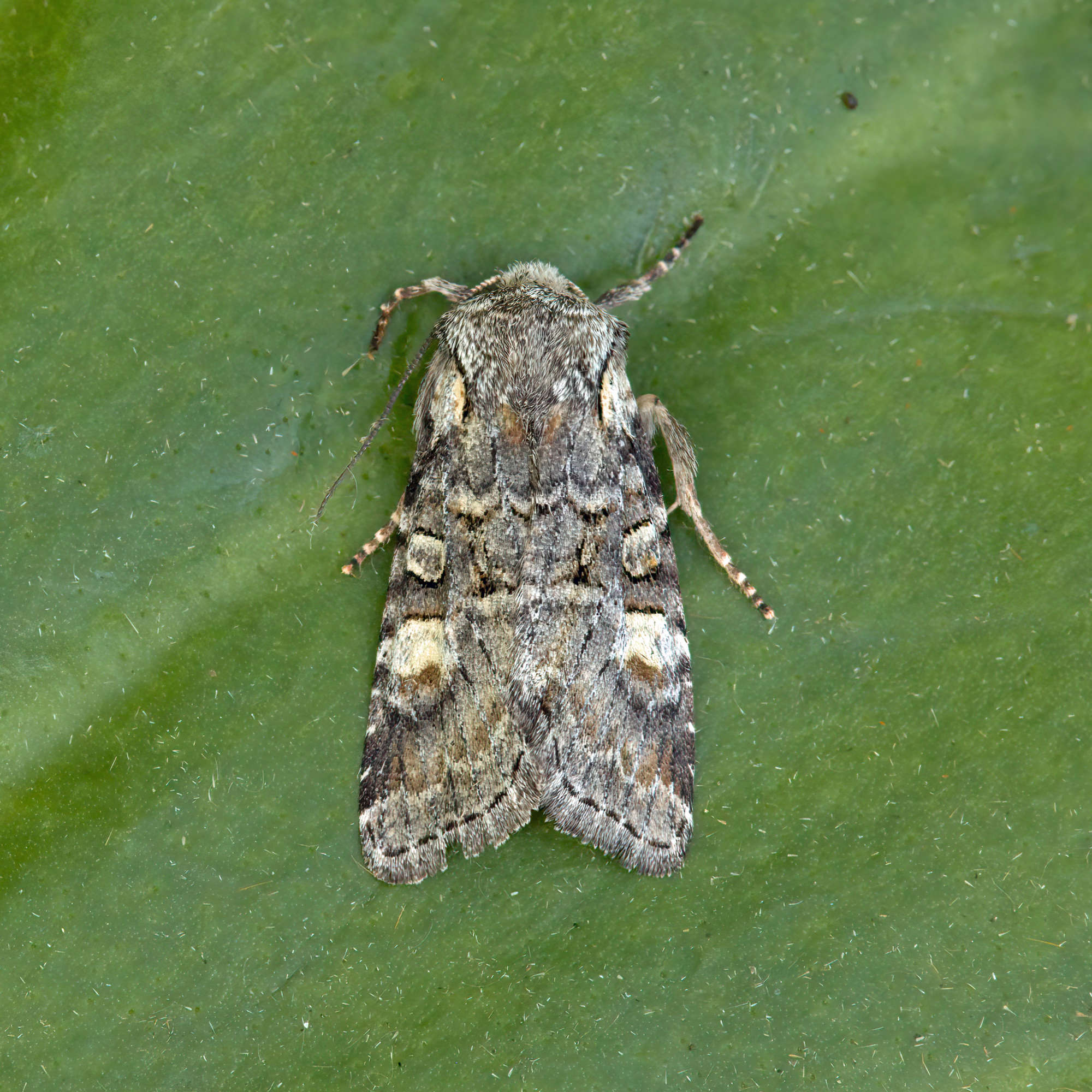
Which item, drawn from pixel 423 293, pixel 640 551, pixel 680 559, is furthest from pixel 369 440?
pixel 680 559

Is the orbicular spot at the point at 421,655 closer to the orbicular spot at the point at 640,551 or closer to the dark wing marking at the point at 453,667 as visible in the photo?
the dark wing marking at the point at 453,667

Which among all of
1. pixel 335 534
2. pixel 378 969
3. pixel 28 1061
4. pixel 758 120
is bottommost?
pixel 378 969

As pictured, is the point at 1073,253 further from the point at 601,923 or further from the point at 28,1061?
the point at 28,1061

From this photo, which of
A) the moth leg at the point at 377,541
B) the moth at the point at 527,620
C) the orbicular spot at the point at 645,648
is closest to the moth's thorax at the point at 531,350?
the moth at the point at 527,620

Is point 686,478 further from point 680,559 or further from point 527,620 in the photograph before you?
point 527,620

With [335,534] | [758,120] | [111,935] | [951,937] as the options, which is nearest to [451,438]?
[335,534]

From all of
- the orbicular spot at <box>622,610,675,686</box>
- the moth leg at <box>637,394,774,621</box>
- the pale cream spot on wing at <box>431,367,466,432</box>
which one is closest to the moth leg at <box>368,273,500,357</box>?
the pale cream spot on wing at <box>431,367,466,432</box>

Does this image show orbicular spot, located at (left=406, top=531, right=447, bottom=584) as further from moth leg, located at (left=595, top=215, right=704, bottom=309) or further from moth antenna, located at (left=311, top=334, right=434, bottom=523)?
moth leg, located at (left=595, top=215, right=704, bottom=309)
